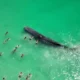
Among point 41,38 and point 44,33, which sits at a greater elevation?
point 44,33

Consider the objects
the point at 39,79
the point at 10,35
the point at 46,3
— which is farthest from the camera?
the point at 46,3

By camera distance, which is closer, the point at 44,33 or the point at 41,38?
the point at 41,38

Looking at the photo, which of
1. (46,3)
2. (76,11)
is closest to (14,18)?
(46,3)

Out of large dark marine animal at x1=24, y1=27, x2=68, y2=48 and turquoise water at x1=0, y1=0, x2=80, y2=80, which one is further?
large dark marine animal at x1=24, y1=27, x2=68, y2=48

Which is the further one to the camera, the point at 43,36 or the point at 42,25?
the point at 42,25

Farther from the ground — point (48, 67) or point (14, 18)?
point (14, 18)

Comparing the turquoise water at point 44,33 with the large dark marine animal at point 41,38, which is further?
the large dark marine animal at point 41,38

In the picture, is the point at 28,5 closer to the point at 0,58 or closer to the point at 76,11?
the point at 76,11

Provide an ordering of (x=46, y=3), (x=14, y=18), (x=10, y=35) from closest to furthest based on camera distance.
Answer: (x=10, y=35) → (x=14, y=18) → (x=46, y=3)
